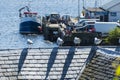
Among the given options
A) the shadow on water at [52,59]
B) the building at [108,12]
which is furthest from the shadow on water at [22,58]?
the building at [108,12]

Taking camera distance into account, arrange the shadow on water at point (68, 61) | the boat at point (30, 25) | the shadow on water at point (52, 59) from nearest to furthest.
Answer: the shadow on water at point (68, 61) → the shadow on water at point (52, 59) → the boat at point (30, 25)

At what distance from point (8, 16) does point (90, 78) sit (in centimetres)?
6821

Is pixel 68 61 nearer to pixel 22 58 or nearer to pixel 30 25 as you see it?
pixel 22 58

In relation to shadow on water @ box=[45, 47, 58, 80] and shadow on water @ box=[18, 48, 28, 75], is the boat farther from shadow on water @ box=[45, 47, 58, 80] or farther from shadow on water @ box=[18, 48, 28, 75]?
shadow on water @ box=[18, 48, 28, 75]

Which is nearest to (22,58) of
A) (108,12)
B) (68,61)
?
(68,61)

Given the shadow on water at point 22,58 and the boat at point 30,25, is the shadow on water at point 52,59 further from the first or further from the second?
the boat at point 30,25

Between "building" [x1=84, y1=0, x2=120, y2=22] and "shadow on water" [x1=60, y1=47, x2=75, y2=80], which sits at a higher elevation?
"shadow on water" [x1=60, y1=47, x2=75, y2=80]

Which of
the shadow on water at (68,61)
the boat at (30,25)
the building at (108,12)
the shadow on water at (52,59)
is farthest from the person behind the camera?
the boat at (30,25)

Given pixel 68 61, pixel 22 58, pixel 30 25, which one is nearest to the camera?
pixel 22 58

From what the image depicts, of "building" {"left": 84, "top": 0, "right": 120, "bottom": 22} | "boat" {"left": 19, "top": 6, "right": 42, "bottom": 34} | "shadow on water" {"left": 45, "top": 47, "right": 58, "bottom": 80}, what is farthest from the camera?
"boat" {"left": 19, "top": 6, "right": 42, "bottom": 34}

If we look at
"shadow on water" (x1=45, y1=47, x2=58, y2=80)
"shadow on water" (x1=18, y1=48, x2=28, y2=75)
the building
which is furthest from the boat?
"shadow on water" (x1=18, y1=48, x2=28, y2=75)

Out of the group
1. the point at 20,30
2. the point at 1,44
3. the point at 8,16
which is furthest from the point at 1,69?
the point at 8,16

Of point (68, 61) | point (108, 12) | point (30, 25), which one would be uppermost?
point (68, 61)

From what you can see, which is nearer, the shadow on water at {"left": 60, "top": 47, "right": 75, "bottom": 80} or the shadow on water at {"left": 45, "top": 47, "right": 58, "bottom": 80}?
the shadow on water at {"left": 60, "top": 47, "right": 75, "bottom": 80}
